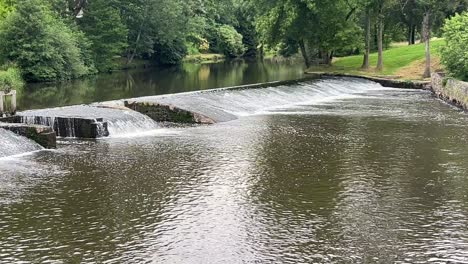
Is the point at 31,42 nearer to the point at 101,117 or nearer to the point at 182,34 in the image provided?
the point at 101,117

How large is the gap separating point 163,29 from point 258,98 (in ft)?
137

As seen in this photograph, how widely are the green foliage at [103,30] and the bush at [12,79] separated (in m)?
16.3

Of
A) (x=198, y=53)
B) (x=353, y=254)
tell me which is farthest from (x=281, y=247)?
(x=198, y=53)

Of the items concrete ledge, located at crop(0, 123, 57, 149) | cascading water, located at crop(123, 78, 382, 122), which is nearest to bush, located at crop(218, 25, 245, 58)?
cascading water, located at crop(123, 78, 382, 122)

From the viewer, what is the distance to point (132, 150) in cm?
2069

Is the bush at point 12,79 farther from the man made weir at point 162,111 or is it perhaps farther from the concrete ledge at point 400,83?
the concrete ledge at point 400,83

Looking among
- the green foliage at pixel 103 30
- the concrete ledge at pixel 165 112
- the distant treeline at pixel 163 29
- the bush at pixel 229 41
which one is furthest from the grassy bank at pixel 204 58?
the concrete ledge at pixel 165 112

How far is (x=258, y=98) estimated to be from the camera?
3509 cm

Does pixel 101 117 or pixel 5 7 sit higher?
pixel 5 7

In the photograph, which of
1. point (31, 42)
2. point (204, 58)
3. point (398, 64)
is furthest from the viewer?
point (204, 58)

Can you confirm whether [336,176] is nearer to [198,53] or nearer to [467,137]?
[467,137]

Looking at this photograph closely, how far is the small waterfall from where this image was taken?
20.0 meters

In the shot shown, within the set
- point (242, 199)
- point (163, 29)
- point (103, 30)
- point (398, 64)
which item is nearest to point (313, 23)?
point (398, 64)

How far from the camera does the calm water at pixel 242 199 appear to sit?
1130 centimetres
